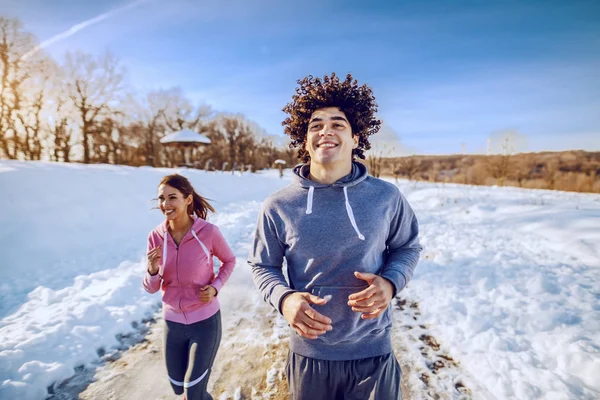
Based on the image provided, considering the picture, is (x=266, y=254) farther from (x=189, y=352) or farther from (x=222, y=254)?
(x=189, y=352)

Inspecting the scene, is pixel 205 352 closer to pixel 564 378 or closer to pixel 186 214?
pixel 186 214

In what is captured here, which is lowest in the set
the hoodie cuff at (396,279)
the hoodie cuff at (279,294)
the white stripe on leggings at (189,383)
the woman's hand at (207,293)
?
the white stripe on leggings at (189,383)

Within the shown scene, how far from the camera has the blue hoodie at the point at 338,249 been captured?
1480 millimetres

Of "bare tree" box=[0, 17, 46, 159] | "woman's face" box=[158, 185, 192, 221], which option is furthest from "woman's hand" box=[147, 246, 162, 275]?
"bare tree" box=[0, 17, 46, 159]

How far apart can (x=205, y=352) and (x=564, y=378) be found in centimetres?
308

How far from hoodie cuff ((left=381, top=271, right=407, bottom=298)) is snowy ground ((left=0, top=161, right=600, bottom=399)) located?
5.35ft

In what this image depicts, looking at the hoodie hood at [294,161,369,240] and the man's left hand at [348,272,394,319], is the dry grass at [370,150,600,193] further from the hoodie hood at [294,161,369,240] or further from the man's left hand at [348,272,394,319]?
the man's left hand at [348,272,394,319]

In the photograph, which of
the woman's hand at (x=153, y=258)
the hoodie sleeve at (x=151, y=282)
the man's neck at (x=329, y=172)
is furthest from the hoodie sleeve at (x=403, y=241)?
the hoodie sleeve at (x=151, y=282)

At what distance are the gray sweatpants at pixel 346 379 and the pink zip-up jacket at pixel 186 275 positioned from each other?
100 cm

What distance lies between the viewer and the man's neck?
162cm

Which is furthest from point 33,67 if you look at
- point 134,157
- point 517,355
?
point 517,355

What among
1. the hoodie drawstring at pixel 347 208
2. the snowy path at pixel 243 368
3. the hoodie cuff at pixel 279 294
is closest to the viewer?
the hoodie cuff at pixel 279 294

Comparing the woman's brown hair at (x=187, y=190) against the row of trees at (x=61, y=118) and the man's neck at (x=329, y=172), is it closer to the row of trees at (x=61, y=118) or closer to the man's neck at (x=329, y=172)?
the man's neck at (x=329, y=172)

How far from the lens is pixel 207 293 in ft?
6.85
